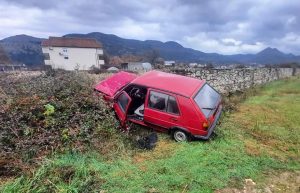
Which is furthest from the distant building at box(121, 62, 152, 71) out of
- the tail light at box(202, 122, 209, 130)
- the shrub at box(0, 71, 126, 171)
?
the tail light at box(202, 122, 209, 130)

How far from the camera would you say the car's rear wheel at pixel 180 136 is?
20.2 ft

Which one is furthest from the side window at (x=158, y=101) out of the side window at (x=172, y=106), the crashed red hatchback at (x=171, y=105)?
the side window at (x=172, y=106)

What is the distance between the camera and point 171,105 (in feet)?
20.2

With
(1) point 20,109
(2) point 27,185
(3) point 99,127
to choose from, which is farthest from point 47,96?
(2) point 27,185

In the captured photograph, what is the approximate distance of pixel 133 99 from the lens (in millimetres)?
7105

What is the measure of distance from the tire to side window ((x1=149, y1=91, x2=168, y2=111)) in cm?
67

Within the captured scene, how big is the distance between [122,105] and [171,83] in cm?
144

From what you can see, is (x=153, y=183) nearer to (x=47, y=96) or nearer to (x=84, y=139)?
(x=84, y=139)

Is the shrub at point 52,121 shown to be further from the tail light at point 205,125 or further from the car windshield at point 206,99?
the car windshield at point 206,99

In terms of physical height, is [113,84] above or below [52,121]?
above

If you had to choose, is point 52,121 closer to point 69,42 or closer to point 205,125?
point 205,125

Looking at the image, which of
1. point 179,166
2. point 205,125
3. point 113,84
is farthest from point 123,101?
point 179,166

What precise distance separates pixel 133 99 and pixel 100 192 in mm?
3387

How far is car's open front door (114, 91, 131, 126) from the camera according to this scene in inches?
253
